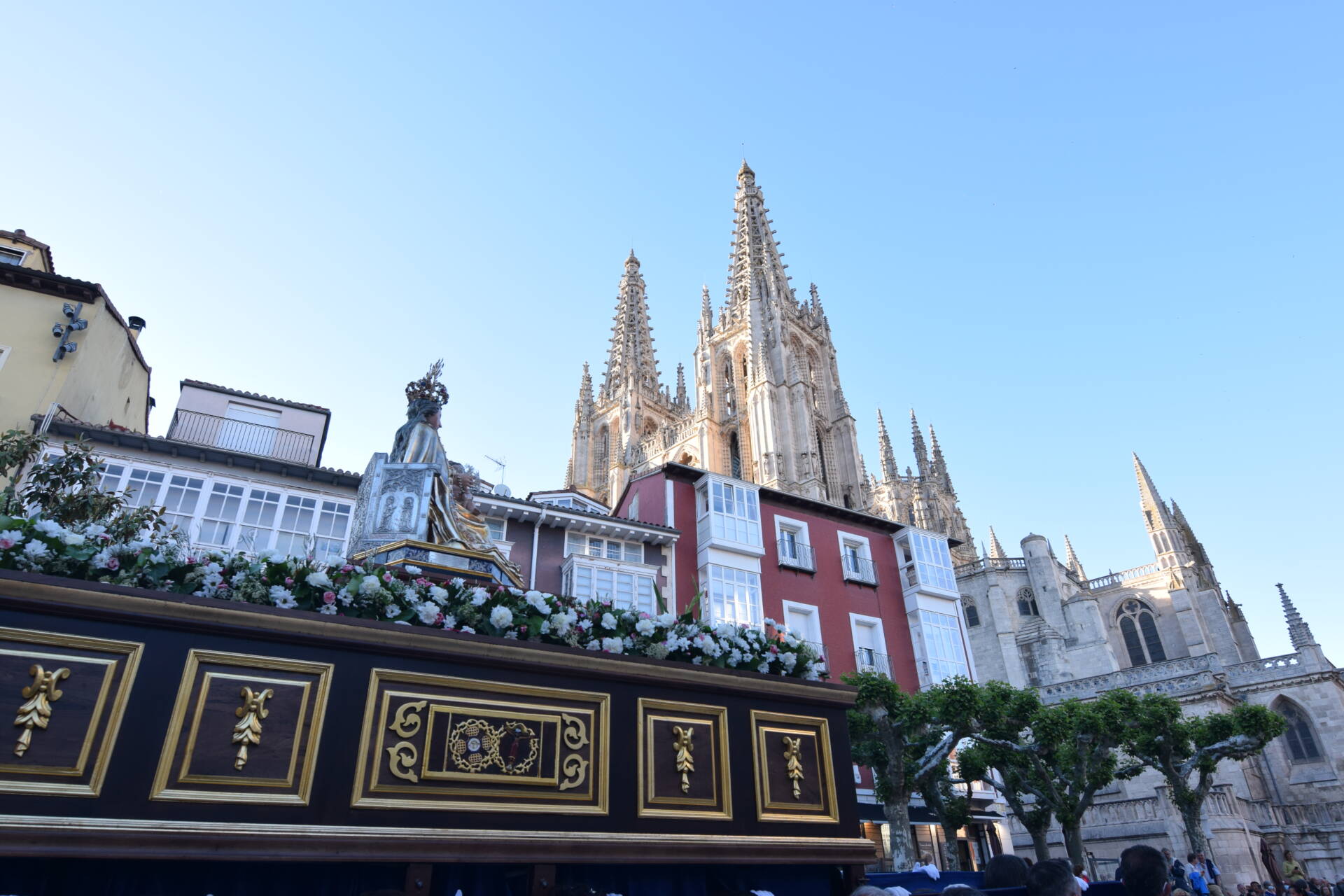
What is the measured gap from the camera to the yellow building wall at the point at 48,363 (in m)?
17.2

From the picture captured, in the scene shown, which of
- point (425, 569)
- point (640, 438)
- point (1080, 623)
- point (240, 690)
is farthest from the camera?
point (640, 438)

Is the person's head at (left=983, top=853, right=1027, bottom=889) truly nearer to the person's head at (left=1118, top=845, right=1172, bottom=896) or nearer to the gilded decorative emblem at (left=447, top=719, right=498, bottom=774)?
the person's head at (left=1118, top=845, right=1172, bottom=896)

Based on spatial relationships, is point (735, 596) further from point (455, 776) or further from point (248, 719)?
point (248, 719)

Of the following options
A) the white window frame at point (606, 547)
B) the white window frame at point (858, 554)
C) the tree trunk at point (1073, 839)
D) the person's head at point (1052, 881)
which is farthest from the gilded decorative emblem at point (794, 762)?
the white window frame at point (858, 554)

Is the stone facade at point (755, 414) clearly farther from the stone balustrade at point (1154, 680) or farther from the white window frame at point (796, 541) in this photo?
the white window frame at point (796, 541)

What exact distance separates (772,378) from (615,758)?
211 ft

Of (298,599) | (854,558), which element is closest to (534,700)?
(298,599)

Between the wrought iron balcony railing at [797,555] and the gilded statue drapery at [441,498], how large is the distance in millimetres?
18858

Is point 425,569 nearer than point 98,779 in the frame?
A: No

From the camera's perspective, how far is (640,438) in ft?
267

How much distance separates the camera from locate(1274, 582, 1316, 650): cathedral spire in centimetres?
3656

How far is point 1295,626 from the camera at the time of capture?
38.3 meters

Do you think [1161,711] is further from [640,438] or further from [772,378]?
[640,438]

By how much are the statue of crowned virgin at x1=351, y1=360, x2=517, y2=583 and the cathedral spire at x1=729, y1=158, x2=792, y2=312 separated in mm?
A: 68952
